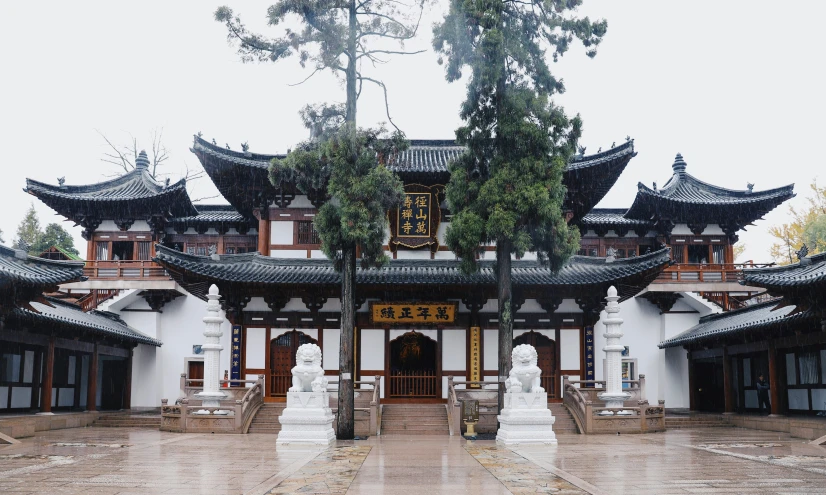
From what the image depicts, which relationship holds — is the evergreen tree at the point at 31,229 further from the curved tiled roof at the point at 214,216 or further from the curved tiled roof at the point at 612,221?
the curved tiled roof at the point at 612,221

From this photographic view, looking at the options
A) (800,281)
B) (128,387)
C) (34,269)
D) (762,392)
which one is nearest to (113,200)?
(128,387)

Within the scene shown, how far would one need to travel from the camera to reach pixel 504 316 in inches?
695

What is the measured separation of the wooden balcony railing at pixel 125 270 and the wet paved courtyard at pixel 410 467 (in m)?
11.3

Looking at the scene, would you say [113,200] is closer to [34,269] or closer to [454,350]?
[34,269]

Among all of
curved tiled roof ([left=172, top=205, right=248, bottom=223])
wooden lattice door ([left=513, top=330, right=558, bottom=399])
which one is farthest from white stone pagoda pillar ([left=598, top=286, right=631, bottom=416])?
curved tiled roof ([left=172, top=205, right=248, bottom=223])

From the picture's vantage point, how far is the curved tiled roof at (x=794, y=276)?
15.4 meters

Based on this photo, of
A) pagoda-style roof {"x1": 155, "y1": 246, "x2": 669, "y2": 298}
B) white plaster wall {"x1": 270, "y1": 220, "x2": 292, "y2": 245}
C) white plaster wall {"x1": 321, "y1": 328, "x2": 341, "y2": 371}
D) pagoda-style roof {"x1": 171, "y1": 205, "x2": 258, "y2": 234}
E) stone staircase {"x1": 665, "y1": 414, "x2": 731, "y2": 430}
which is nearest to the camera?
stone staircase {"x1": 665, "y1": 414, "x2": 731, "y2": 430}

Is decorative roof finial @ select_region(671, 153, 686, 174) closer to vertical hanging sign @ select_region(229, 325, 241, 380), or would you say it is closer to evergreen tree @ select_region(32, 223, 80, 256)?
vertical hanging sign @ select_region(229, 325, 241, 380)

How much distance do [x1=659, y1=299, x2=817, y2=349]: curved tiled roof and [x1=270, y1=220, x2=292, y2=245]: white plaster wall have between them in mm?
13819

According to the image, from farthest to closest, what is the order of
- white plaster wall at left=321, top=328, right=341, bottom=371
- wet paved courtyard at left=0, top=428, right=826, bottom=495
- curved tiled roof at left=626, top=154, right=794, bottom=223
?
curved tiled roof at left=626, top=154, right=794, bottom=223, white plaster wall at left=321, top=328, right=341, bottom=371, wet paved courtyard at left=0, top=428, right=826, bottom=495

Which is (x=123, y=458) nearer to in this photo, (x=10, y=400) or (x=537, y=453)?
(x=537, y=453)

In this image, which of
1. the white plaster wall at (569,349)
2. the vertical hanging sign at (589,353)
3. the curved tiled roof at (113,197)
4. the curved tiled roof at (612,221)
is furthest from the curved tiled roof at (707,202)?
the curved tiled roof at (113,197)

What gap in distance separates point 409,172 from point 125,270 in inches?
489

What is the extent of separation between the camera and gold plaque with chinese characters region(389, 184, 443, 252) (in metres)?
23.5
